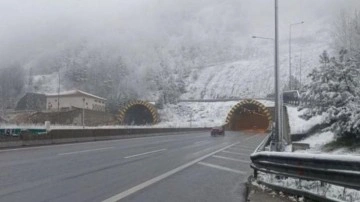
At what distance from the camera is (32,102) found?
391 ft

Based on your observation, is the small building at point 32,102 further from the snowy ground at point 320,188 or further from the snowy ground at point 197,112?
the snowy ground at point 320,188

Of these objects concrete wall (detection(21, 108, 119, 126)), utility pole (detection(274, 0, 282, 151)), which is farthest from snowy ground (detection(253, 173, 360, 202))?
concrete wall (detection(21, 108, 119, 126))

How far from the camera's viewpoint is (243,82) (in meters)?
194

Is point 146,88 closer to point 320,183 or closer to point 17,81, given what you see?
point 17,81

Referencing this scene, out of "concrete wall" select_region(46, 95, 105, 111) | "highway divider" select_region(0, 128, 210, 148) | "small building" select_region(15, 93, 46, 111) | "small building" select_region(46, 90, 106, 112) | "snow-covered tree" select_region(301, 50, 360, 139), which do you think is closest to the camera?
"highway divider" select_region(0, 128, 210, 148)

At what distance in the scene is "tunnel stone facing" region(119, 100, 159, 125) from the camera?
111 m

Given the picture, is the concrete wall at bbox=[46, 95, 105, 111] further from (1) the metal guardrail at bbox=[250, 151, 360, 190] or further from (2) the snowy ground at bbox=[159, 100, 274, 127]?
(1) the metal guardrail at bbox=[250, 151, 360, 190]

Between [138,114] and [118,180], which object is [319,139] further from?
[138,114]

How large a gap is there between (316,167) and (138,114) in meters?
107

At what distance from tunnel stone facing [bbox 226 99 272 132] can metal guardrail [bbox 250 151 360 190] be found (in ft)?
289

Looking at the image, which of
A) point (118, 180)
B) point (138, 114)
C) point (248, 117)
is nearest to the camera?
point (118, 180)

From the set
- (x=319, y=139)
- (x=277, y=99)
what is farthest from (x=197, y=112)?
(x=277, y=99)

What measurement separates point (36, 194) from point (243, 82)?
608 feet

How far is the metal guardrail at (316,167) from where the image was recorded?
8617 mm
